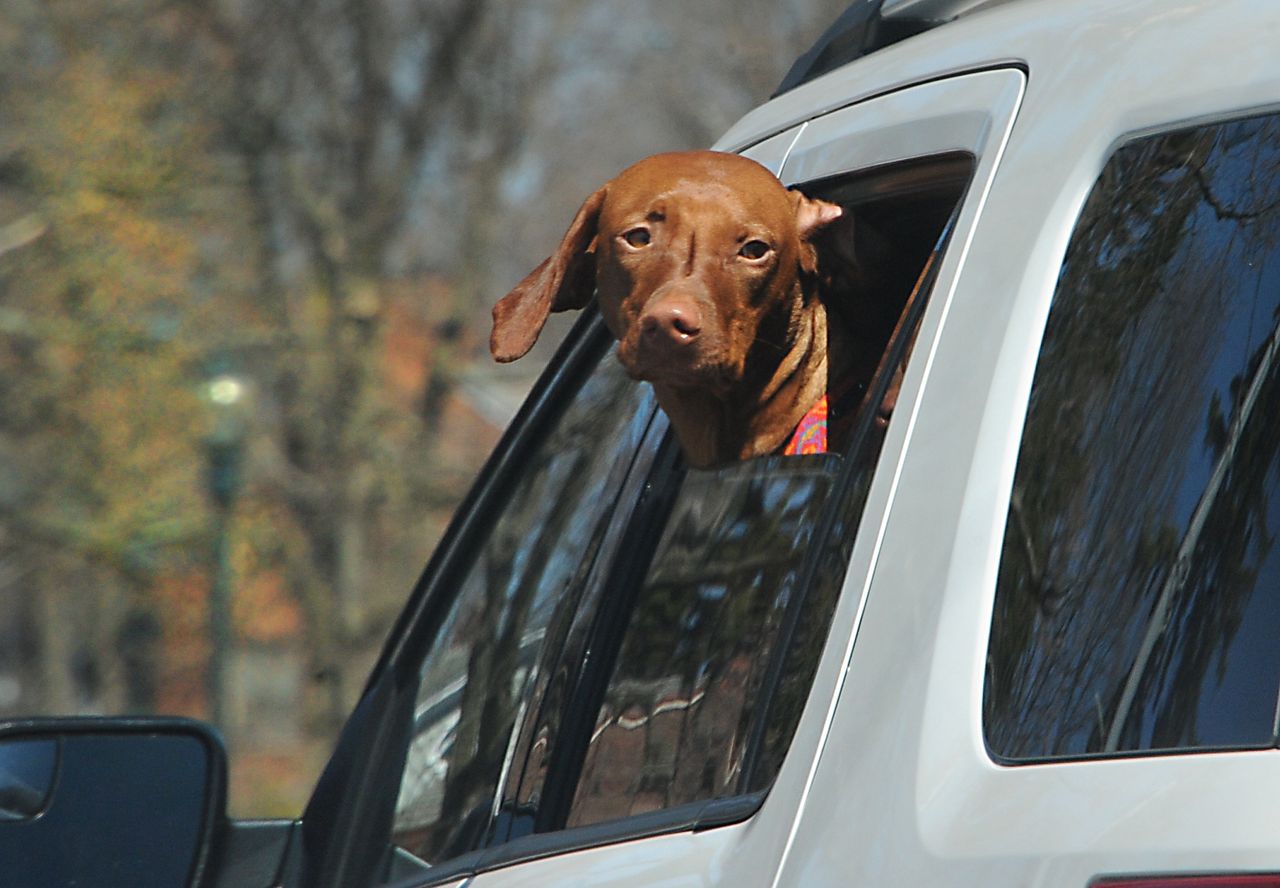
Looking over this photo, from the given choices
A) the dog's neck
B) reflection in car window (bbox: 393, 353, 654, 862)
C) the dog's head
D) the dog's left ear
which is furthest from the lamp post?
the dog's left ear

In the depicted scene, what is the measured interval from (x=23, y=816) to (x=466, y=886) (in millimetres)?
722

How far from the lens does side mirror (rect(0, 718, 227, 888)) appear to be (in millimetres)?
2326

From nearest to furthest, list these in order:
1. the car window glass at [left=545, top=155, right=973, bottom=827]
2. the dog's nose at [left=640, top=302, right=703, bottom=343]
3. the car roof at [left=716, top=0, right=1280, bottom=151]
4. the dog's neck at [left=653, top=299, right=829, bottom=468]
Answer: the car roof at [left=716, top=0, right=1280, bottom=151] < the car window glass at [left=545, top=155, right=973, bottom=827] < the dog's nose at [left=640, top=302, right=703, bottom=343] < the dog's neck at [left=653, top=299, right=829, bottom=468]

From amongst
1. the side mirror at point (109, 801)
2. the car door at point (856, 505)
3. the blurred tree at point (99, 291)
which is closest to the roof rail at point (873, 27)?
the car door at point (856, 505)

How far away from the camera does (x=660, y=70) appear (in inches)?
637

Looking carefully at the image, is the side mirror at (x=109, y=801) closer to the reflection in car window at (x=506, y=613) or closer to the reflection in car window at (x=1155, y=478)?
the reflection in car window at (x=506, y=613)

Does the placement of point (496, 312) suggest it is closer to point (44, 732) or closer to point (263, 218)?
point (44, 732)

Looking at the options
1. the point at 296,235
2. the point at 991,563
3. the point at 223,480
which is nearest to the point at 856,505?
the point at 991,563

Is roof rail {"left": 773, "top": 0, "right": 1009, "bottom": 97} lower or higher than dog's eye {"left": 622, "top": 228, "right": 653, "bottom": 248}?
higher

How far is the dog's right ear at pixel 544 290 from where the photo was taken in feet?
7.82

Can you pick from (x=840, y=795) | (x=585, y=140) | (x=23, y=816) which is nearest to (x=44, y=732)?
(x=23, y=816)

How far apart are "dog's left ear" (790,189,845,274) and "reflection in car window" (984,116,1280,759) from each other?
682 mm

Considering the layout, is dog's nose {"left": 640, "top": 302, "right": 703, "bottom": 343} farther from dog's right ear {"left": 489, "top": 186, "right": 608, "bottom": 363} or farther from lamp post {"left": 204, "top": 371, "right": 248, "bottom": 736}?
lamp post {"left": 204, "top": 371, "right": 248, "bottom": 736}

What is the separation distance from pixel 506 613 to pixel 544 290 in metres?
0.44
